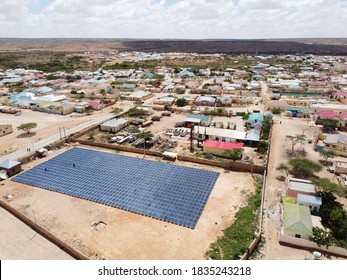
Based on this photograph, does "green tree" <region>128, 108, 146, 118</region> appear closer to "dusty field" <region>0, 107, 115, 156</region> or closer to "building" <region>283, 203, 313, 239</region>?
"dusty field" <region>0, 107, 115, 156</region>

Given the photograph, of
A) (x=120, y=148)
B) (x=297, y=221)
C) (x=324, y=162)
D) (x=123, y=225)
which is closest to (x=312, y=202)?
(x=297, y=221)

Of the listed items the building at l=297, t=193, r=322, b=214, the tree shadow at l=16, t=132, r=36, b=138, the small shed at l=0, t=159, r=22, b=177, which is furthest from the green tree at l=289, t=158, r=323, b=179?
the tree shadow at l=16, t=132, r=36, b=138

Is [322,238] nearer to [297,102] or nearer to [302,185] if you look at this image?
[302,185]

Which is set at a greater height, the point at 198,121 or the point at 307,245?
the point at 198,121

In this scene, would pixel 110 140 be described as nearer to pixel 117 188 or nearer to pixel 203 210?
pixel 117 188

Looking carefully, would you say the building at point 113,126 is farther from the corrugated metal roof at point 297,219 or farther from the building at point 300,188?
the corrugated metal roof at point 297,219

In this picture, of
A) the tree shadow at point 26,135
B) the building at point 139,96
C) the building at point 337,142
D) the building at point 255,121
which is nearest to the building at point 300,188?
the building at point 337,142
